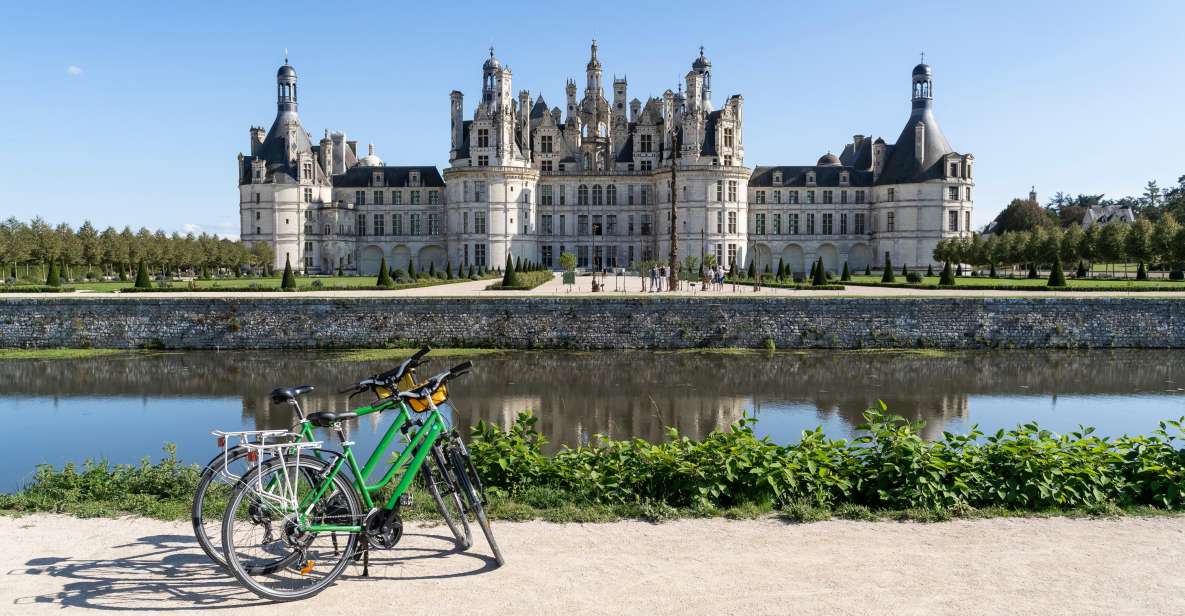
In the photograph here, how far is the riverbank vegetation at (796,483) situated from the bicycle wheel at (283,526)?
53.8 inches

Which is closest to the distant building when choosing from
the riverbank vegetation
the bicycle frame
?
the riverbank vegetation

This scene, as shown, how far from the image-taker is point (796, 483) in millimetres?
6738

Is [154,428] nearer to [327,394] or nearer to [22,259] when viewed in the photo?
[327,394]

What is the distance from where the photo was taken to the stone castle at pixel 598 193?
59.1m

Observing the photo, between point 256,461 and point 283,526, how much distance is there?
41cm

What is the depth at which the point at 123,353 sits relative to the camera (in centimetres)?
2484

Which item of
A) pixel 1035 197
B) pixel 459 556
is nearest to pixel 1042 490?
pixel 459 556

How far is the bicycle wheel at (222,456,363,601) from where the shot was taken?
4785 mm

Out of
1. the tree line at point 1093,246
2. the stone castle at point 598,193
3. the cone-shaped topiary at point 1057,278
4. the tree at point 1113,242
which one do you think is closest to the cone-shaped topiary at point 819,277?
the cone-shaped topiary at point 1057,278

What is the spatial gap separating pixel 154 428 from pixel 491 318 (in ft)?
41.2

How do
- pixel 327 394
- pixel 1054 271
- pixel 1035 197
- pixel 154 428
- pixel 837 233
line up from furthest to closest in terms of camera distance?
pixel 1035 197 → pixel 837 233 → pixel 1054 271 → pixel 327 394 → pixel 154 428

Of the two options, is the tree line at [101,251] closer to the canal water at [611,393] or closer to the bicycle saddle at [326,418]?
the canal water at [611,393]

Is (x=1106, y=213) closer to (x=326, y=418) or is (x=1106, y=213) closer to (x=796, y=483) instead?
(x=796, y=483)

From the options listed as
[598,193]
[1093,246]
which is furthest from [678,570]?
[598,193]
